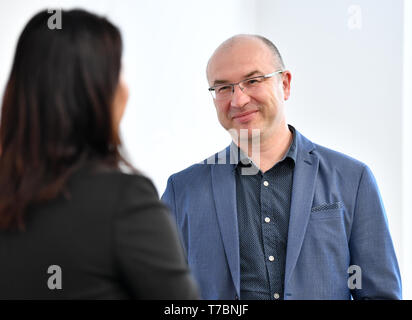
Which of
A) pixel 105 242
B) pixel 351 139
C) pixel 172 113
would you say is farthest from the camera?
pixel 351 139

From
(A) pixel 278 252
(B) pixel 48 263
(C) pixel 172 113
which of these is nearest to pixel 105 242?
(B) pixel 48 263

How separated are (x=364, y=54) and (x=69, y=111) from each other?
2.26m

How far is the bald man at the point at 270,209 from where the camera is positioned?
158 cm

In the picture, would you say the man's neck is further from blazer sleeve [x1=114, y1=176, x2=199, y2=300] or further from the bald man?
blazer sleeve [x1=114, y1=176, x2=199, y2=300]

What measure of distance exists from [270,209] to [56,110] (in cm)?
97

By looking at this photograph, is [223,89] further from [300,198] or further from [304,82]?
[304,82]

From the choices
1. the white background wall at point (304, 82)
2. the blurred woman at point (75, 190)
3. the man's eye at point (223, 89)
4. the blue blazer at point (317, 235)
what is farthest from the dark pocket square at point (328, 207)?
the white background wall at point (304, 82)

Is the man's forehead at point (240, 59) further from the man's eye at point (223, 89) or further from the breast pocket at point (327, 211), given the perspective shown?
the breast pocket at point (327, 211)

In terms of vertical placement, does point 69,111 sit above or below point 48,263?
above

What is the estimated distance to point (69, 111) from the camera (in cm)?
83

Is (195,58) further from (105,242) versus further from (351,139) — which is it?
(105,242)

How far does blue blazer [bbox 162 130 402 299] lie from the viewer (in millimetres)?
1576

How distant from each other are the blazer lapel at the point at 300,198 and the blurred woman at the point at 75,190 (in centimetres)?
78

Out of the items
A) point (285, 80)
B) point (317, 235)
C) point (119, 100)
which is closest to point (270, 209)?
point (317, 235)
